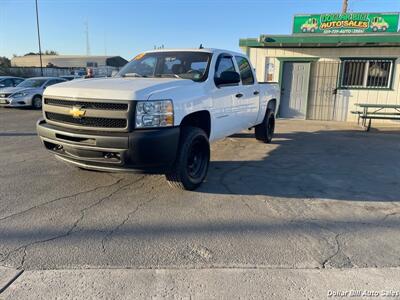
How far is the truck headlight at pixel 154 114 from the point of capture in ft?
12.5

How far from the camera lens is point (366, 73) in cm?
1229

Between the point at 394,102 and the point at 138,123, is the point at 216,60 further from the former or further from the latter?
the point at 394,102

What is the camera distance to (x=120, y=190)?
4719 mm

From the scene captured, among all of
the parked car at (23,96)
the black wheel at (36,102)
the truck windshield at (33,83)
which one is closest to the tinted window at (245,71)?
the parked car at (23,96)

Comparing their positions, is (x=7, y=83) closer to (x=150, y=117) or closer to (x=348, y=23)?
(x=348, y=23)

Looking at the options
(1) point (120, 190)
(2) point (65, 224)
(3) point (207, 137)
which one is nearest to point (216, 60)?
(3) point (207, 137)

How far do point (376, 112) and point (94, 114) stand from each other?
11.3 meters

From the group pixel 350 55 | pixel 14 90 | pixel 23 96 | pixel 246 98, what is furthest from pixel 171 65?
pixel 14 90

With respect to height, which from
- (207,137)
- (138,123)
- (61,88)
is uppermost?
(61,88)

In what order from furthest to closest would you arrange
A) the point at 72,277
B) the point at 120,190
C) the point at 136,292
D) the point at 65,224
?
the point at 120,190, the point at 65,224, the point at 72,277, the point at 136,292

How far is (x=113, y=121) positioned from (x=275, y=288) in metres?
Result: 2.47

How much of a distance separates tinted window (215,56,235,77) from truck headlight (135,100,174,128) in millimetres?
1602

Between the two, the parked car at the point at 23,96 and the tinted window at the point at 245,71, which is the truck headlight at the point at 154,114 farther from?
the parked car at the point at 23,96

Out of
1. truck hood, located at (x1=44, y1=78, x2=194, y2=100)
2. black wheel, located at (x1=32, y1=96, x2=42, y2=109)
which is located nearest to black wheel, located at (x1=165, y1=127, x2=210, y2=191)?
truck hood, located at (x1=44, y1=78, x2=194, y2=100)
